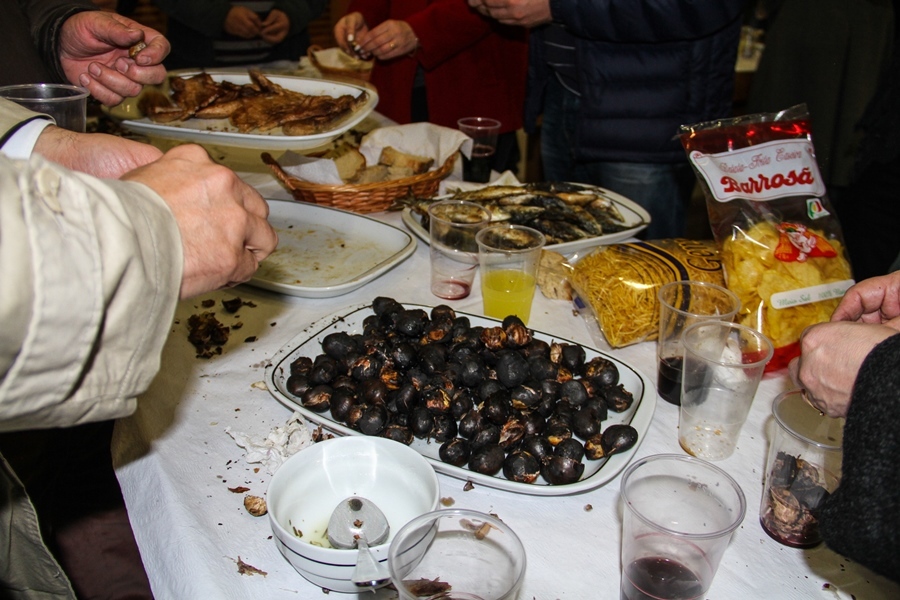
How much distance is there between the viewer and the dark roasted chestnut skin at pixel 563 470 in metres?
1.16

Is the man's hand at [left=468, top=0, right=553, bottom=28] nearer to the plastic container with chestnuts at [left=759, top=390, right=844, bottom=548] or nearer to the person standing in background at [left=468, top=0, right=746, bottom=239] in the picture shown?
the person standing in background at [left=468, top=0, right=746, bottom=239]

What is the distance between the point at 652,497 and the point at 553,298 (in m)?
0.87

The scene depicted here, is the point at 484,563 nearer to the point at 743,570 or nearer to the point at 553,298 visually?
the point at 743,570

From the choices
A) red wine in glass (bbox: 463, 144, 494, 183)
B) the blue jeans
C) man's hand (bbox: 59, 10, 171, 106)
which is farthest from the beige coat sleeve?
the blue jeans

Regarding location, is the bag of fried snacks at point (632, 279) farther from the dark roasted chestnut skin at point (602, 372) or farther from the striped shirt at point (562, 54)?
the striped shirt at point (562, 54)

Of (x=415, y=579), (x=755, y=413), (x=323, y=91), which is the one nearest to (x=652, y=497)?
(x=415, y=579)

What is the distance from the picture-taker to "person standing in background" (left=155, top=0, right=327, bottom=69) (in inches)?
144

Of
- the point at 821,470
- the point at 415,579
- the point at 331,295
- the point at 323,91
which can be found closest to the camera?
the point at 415,579

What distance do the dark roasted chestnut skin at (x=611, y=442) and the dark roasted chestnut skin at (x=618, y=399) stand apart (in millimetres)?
112

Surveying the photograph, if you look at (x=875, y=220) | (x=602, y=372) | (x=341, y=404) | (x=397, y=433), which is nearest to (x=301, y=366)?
(x=341, y=404)

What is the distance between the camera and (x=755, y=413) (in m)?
1.41

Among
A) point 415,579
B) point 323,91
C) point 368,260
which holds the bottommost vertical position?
point 368,260

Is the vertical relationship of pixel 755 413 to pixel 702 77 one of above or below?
below

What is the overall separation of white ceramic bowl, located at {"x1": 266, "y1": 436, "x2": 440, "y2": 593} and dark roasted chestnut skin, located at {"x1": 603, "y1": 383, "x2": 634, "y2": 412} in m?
0.46
